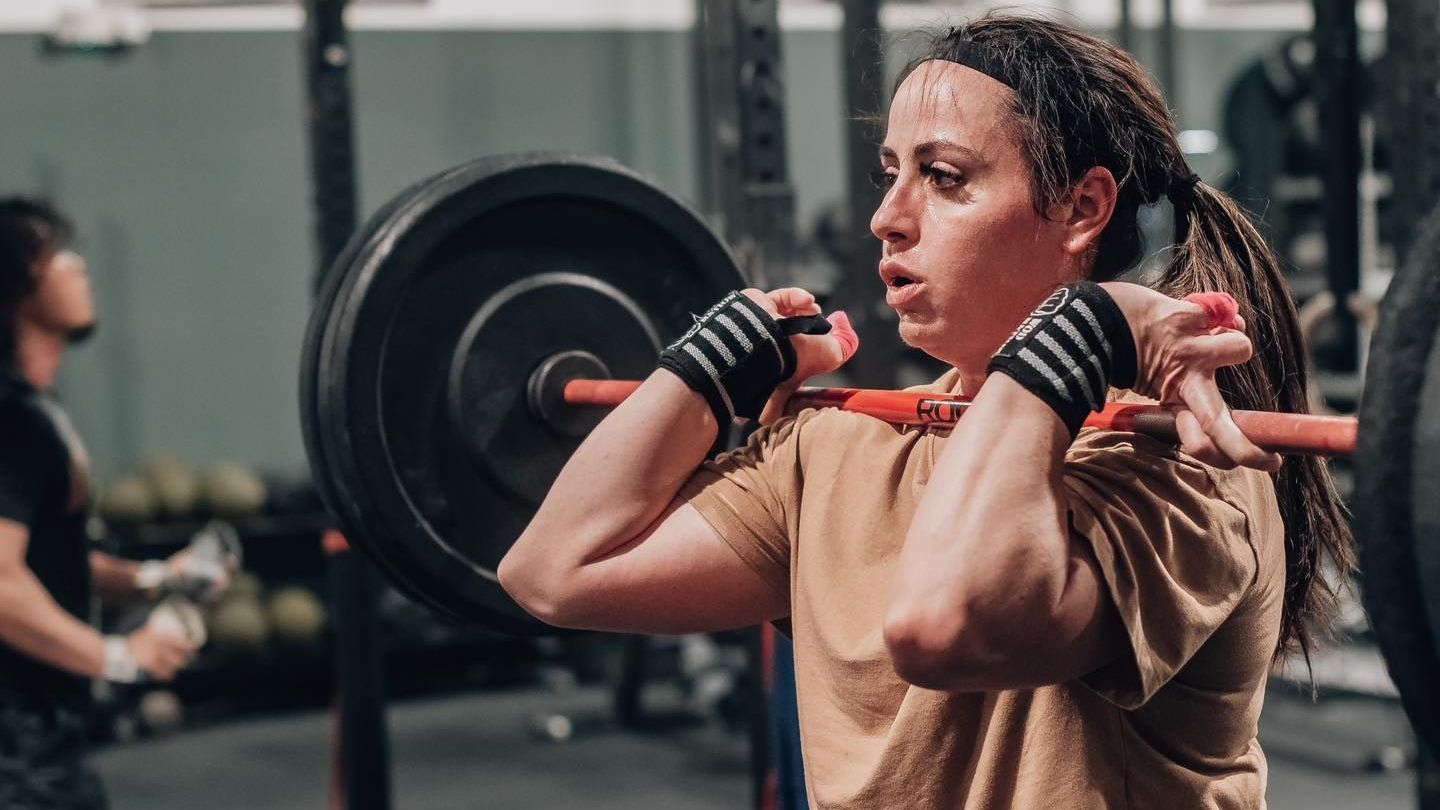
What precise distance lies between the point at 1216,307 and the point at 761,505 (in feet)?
1.57

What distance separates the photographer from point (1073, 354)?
1169mm

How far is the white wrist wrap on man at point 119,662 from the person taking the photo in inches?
109

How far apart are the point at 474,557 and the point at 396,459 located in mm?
160

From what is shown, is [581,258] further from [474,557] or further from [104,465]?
[104,465]

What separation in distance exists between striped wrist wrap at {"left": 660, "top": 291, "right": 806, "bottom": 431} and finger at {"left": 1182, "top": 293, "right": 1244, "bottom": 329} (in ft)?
1.48

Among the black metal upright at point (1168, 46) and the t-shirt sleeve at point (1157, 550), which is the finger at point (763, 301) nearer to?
the t-shirt sleeve at point (1157, 550)

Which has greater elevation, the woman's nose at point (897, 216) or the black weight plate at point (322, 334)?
the woman's nose at point (897, 216)

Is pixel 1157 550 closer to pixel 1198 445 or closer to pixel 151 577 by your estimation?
pixel 1198 445

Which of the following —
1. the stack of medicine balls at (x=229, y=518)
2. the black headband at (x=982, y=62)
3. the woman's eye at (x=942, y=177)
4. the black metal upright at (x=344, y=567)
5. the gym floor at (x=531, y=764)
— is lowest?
the gym floor at (x=531, y=764)

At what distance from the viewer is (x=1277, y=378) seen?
1.40 meters

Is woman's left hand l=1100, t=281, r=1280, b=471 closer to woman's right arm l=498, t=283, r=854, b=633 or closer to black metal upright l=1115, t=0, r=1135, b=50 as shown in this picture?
woman's right arm l=498, t=283, r=854, b=633

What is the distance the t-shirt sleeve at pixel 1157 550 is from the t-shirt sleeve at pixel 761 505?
0.31 meters

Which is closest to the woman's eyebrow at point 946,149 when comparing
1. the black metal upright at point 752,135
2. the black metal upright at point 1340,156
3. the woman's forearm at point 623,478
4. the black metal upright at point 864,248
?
the woman's forearm at point 623,478

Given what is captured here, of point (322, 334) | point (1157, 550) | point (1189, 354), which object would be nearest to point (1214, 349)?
point (1189, 354)
